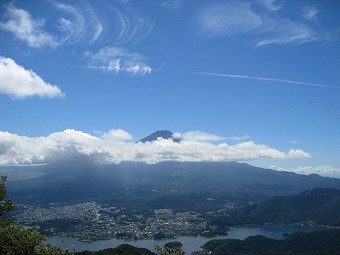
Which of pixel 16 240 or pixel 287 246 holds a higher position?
pixel 16 240

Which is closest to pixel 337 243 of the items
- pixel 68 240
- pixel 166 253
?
pixel 68 240

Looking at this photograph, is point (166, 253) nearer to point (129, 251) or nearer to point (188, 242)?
point (129, 251)

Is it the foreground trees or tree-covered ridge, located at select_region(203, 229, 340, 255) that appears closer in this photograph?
the foreground trees

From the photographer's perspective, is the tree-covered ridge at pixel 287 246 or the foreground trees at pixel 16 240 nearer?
the foreground trees at pixel 16 240

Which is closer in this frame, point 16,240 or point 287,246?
point 16,240

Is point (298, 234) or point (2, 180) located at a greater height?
point (2, 180)

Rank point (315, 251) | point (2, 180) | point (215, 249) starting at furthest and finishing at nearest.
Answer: point (215, 249) < point (315, 251) < point (2, 180)

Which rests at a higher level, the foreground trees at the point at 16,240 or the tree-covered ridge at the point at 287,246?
the foreground trees at the point at 16,240

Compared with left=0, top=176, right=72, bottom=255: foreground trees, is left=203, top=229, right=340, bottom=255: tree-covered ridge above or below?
below
